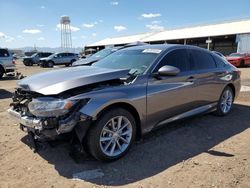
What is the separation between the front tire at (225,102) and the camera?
636 centimetres

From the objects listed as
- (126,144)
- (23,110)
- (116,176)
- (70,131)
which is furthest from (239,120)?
(23,110)

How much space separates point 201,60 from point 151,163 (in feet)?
8.97

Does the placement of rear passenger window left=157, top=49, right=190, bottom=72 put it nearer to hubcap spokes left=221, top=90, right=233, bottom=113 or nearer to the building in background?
hubcap spokes left=221, top=90, right=233, bottom=113

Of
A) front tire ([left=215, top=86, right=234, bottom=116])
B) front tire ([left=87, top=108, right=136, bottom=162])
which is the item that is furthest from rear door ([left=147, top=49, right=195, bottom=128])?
front tire ([left=215, top=86, right=234, bottom=116])

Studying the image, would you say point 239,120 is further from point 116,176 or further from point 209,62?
point 116,176

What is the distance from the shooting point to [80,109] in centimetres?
361

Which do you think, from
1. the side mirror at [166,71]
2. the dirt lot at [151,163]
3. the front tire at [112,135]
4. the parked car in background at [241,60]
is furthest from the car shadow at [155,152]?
the parked car in background at [241,60]

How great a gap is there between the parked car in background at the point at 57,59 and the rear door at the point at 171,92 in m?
28.2

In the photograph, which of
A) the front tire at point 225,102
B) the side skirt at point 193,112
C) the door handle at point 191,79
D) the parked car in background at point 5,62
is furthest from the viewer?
the parked car in background at point 5,62

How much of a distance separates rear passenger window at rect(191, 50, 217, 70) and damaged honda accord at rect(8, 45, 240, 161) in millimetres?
25

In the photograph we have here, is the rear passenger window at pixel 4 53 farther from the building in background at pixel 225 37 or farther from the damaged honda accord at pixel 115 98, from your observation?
the building in background at pixel 225 37

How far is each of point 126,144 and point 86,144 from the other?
27.6 inches

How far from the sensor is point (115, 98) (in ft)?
12.6

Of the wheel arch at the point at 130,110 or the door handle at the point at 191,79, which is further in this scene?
the door handle at the point at 191,79
